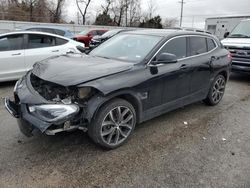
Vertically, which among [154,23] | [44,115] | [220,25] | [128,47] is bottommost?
[44,115]

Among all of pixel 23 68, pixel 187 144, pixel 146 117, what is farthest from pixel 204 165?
pixel 23 68

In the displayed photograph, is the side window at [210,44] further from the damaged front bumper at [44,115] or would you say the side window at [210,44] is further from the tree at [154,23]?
the tree at [154,23]

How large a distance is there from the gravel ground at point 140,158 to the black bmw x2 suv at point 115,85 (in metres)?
0.33

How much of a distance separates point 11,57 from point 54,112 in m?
4.15

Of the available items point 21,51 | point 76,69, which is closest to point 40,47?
point 21,51

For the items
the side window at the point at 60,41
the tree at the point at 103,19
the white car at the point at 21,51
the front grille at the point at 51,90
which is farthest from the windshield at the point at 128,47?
the tree at the point at 103,19

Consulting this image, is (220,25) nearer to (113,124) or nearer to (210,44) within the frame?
(210,44)

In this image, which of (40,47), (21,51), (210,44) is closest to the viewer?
(210,44)

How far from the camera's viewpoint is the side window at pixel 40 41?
6993mm

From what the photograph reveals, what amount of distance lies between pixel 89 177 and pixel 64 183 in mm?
290

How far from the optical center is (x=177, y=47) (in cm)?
462

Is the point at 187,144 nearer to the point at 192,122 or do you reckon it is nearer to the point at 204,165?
the point at 204,165

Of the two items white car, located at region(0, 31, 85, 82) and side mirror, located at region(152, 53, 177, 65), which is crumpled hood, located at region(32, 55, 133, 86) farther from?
white car, located at region(0, 31, 85, 82)

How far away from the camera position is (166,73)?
13.8ft
